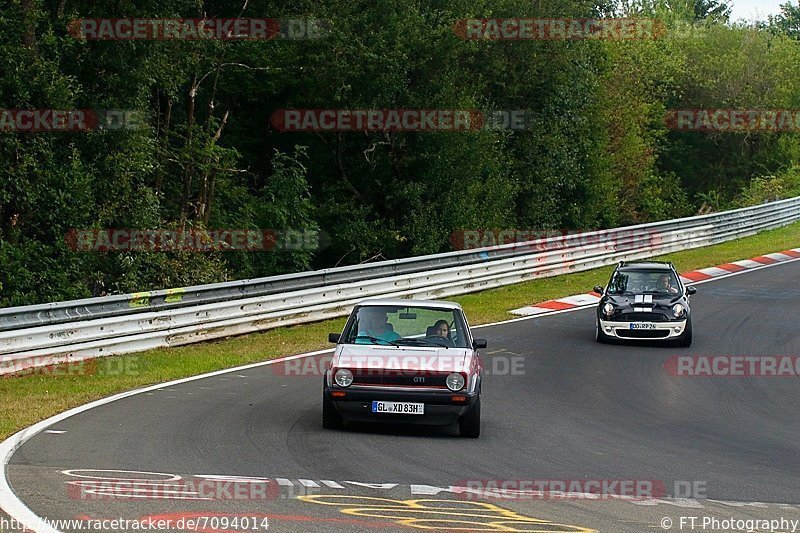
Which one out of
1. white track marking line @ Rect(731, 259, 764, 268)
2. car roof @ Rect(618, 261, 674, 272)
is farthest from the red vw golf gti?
white track marking line @ Rect(731, 259, 764, 268)

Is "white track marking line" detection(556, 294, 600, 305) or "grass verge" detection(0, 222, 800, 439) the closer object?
"grass verge" detection(0, 222, 800, 439)

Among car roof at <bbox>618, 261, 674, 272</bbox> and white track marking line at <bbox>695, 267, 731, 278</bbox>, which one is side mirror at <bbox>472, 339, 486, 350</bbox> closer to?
car roof at <bbox>618, 261, 674, 272</bbox>

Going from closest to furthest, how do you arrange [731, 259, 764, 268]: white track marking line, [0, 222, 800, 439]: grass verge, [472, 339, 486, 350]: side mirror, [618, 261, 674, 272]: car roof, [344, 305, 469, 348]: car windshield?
[344, 305, 469, 348]: car windshield → [472, 339, 486, 350]: side mirror → [0, 222, 800, 439]: grass verge → [618, 261, 674, 272]: car roof → [731, 259, 764, 268]: white track marking line

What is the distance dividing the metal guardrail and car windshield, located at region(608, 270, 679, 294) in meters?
5.09

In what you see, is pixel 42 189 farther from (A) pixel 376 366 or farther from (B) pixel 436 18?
(B) pixel 436 18

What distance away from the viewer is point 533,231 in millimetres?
42719

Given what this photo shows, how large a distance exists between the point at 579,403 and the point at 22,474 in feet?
25.7

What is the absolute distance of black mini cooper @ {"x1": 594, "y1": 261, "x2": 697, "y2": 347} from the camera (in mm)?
20688

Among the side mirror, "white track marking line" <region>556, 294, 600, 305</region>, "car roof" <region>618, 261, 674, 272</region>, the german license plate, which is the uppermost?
"car roof" <region>618, 261, 674, 272</region>

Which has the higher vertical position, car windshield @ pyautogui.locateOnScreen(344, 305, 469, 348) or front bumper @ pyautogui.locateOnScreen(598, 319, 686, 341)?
car windshield @ pyautogui.locateOnScreen(344, 305, 469, 348)

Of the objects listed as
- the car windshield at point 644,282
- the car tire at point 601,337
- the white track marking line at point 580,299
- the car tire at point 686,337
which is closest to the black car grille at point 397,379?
the car tire at point 601,337

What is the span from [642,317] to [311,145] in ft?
58.8

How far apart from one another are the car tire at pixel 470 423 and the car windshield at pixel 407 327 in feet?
3.07

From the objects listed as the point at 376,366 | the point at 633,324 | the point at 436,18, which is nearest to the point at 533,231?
the point at 436,18
